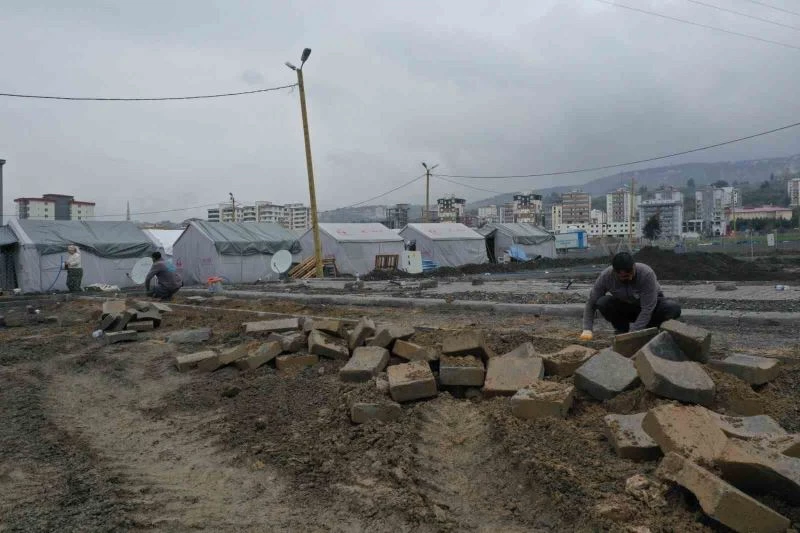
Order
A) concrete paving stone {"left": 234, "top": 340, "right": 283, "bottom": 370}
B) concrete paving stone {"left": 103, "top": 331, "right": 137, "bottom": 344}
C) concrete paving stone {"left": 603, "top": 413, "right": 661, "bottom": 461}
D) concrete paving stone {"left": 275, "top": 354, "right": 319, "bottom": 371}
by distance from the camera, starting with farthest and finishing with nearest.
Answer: concrete paving stone {"left": 103, "top": 331, "right": 137, "bottom": 344}
concrete paving stone {"left": 234, "top": 340, "right": 283, "bottom": 370}
concrete paving stone {"left": 275, "top": 354, "right": 319, "bottom": 371}
concrete paving stone {"left": 603, "top": 413, "right": 661, "bottom": 461}

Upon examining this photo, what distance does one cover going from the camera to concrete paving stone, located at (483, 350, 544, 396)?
4.81 m

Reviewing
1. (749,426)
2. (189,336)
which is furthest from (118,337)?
(749,426)

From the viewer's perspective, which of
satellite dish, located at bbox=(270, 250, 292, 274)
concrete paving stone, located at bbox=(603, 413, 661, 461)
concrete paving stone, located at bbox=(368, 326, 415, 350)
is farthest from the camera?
satellite dish, located at bbox=(270, 250, 292, 274)

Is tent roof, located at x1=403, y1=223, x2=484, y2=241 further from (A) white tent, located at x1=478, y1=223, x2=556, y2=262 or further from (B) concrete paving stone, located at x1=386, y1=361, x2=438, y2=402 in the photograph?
(B) concrete paving stone, located at x1=386, y1=361, x2=438, y2=402

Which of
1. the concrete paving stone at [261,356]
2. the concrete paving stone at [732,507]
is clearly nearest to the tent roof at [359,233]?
the concrete paving stone at [261,356]

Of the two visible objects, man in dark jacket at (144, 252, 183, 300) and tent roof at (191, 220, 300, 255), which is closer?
man in dark jacket at (144, 252, 183, 300)

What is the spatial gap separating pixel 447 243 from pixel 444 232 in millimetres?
1210

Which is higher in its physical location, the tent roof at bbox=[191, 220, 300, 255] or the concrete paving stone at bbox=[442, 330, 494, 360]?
the tent roof at bbox=[191, 220, 300, 255]

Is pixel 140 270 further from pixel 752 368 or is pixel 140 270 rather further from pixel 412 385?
pixel 752 368

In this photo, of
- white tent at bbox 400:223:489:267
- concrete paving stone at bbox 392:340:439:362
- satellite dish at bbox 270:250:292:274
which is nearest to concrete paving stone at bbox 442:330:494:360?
concrete paving stone at bbox 392:340:439:362

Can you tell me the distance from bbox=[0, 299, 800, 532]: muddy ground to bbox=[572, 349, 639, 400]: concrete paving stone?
4.7 inches

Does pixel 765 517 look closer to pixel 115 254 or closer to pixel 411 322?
pixel 411 322

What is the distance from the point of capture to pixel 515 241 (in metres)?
39.7

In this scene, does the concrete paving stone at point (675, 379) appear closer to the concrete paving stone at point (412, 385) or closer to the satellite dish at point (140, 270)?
the concrete paving stone at point (412, 385)
